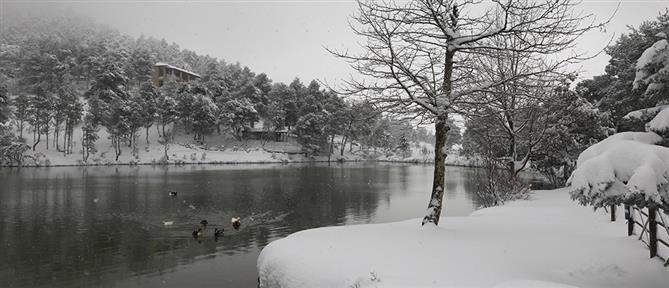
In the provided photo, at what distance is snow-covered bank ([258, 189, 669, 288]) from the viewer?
6992 mm

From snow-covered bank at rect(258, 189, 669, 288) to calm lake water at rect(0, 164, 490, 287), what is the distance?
10.8 ft

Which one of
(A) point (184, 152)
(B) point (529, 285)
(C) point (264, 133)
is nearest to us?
(B) point (529, 285)

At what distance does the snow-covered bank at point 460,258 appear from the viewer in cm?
699

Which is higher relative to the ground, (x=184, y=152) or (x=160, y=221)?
(x=184, y=152)

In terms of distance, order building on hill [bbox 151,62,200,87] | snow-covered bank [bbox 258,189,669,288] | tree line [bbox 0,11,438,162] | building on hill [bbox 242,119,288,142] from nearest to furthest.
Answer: snow-covered bank [bbox 258,189,669,288]
tree line [bbox 0,11,438,162]
building on hill [bbox 242,119,288,142]
building on hill [bbox 151,62,200,87]

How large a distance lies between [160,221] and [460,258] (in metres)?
15.0

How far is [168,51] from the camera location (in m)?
120

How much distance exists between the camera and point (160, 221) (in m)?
18.6

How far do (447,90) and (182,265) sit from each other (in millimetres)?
9343

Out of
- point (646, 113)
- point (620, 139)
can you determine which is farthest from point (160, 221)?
point (646, 113)

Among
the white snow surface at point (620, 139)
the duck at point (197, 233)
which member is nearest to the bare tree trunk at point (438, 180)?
the white snow surface at point (620, 139)

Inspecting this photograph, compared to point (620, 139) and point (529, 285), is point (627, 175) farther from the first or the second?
point (529, 285)

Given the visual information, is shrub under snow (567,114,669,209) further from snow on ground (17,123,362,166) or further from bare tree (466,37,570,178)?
snow on ground (17,123,362,166)

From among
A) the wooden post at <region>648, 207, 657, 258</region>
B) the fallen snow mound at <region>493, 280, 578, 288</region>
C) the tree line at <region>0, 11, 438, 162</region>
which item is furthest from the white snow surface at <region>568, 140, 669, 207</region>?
the tree line at <region>0, 11, 438, 162</region>
